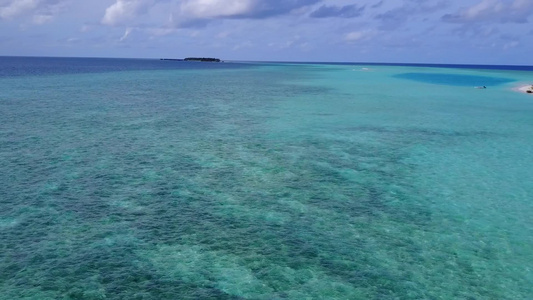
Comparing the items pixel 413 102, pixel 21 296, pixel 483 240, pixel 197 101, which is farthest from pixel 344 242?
pixel 413 102

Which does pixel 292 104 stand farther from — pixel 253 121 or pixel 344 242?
pixel 344 242

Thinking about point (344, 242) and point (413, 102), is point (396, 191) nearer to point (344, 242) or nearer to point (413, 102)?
point (344, 242)

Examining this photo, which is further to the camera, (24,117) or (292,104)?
(292,104)

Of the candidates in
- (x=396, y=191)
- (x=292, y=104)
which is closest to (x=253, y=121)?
(x=292, y=104)

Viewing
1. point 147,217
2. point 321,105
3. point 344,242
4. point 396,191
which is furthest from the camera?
point 321,105

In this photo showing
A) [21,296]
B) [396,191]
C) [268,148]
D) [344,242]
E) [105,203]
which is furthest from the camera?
[268,148]

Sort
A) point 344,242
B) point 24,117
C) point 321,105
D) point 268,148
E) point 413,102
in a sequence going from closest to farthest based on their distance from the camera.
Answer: point 344,242 < point 268,148 < point 24,117 < point 321,105 < point 413,102
